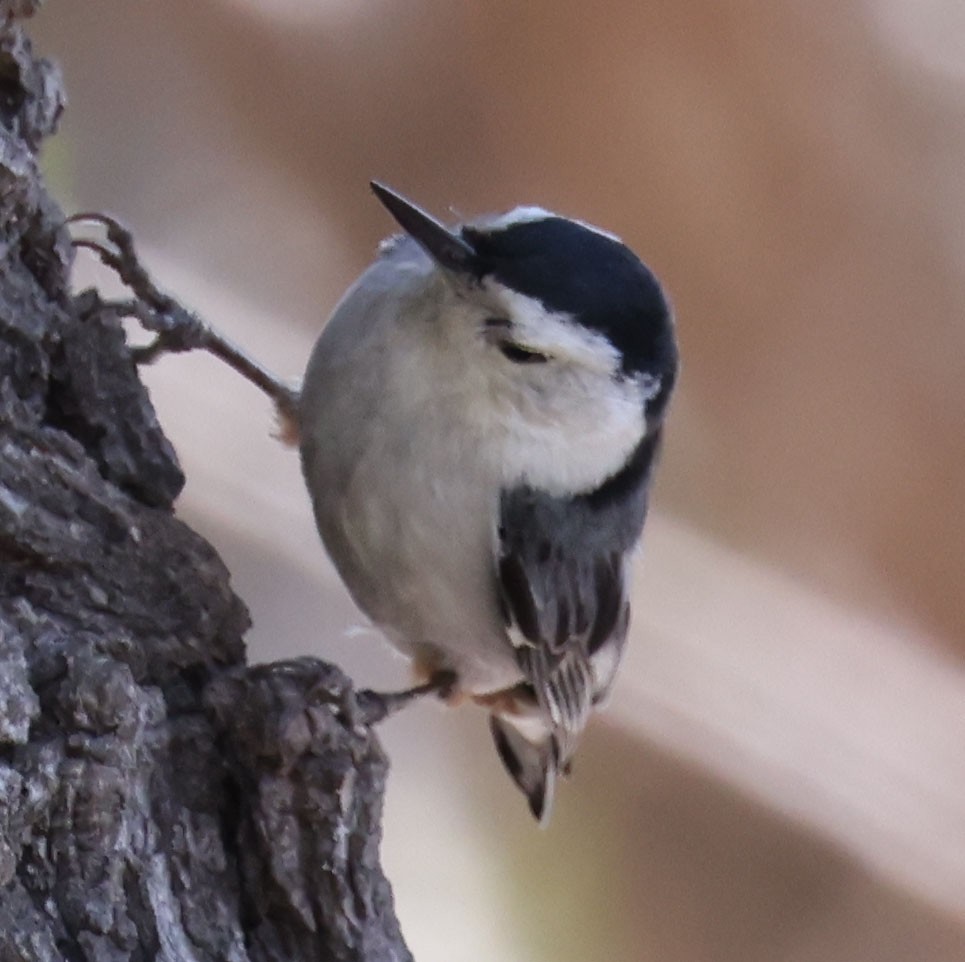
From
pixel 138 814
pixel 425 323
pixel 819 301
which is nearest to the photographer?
pixel 138 814

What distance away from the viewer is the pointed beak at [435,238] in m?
0.94

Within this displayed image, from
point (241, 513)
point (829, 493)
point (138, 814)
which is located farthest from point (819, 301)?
point (138, 814)

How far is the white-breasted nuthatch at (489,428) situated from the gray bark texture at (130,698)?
7.3 inches

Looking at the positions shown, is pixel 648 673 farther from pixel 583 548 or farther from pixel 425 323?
pixel 425 323

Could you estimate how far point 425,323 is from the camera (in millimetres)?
991

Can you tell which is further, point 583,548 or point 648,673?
point 648,673

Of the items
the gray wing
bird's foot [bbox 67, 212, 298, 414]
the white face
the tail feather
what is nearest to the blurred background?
the tail feather

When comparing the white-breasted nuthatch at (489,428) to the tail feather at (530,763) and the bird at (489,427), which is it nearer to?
the bird at (489,427)

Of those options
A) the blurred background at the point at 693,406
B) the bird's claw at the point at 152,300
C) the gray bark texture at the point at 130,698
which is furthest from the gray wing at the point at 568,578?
the blurred background at the point at 693,406

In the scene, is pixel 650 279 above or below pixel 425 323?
above

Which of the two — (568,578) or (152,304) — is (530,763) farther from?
(152,304)

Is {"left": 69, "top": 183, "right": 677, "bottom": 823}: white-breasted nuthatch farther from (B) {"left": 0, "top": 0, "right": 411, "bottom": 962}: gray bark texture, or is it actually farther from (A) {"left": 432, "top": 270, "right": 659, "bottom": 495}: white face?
(B) {"left": 0, "top": 0, "right": 411, "bottom": 962}: gray bark texture

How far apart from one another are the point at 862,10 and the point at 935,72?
0.15 meters

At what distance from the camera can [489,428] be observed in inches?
39.5
